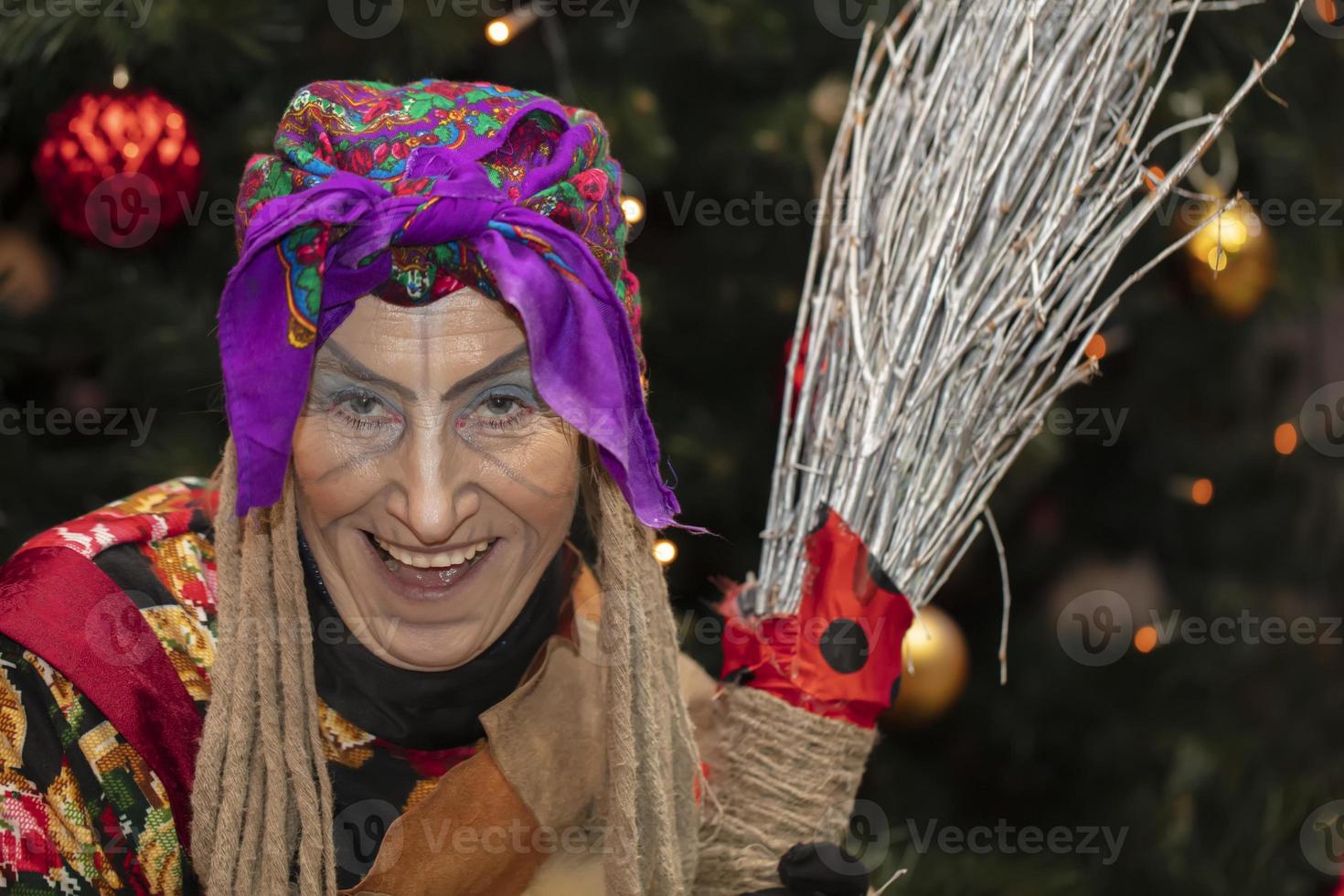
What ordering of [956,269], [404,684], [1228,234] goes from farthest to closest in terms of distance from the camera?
[1228,234] < [956,269] < [404,684]

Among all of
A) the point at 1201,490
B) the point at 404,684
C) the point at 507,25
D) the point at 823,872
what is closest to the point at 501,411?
the point at 404,684

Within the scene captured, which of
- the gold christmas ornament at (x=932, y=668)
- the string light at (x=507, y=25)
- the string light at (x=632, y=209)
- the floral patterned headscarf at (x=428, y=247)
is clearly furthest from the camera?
the gold christmas ornament at (x=932, y=668)

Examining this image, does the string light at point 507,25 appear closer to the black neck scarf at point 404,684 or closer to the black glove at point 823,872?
the black neck scarf at point 404,684

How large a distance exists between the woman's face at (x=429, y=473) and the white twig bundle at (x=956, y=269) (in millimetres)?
335

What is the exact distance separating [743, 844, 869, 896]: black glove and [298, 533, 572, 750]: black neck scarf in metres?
0.30

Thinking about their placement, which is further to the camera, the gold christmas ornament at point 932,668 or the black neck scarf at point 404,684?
the gold christmas ornament at point 932,668

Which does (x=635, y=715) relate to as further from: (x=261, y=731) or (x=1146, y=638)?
(x=1146, y=638)

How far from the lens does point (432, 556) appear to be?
45.0 inches

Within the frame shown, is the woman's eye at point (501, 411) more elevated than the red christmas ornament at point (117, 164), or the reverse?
the red christmas ornament at point (117, 164)

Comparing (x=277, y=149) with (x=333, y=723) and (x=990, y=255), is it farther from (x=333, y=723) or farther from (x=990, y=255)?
(x=990, y=255)

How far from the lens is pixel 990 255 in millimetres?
1404

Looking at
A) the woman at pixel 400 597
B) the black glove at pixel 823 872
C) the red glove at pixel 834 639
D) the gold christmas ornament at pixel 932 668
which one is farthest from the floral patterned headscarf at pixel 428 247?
the gold christmas ornament at pixel 932 668

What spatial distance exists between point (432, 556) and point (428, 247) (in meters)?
0.26

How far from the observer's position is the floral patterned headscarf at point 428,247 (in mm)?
1031
